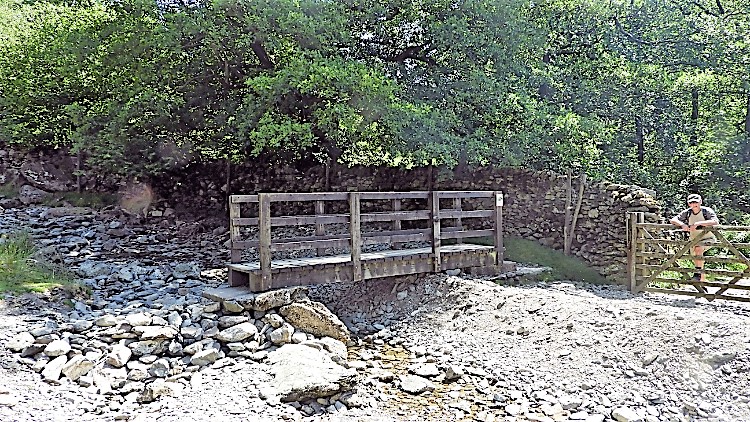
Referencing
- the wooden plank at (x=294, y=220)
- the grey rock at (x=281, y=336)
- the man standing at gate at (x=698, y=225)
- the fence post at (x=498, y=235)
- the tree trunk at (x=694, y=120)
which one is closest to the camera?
the grey rock at (x=281, y=336)

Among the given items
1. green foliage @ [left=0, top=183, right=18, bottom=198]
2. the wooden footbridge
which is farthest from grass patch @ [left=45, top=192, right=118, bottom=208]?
the wooden footbridge

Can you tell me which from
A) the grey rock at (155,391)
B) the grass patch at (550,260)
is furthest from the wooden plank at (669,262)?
the grey rock at (155,391)

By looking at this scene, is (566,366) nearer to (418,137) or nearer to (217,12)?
(418,137)

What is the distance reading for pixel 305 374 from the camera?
5.57m

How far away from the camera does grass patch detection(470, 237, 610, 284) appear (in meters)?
10.8

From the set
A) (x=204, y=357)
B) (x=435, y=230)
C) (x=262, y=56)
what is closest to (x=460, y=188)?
(x=435, y=230)

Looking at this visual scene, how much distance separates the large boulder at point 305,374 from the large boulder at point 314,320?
659 mm

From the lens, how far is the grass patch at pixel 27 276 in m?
6.95

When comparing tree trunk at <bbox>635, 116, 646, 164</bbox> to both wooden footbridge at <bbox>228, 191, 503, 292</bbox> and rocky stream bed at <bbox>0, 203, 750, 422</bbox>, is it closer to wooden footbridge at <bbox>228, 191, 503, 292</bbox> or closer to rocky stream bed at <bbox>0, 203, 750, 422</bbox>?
wooden footbridge at <bbox>228, 191, 503, 292</bbox>

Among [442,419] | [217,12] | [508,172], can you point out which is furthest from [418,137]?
[442,419]

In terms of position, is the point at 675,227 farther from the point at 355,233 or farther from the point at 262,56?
the point at 262,56

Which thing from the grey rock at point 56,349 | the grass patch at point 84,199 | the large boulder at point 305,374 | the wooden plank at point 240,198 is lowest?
the large boulder at point 305,374

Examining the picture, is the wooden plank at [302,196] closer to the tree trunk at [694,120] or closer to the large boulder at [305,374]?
the large boulder at [305,374]

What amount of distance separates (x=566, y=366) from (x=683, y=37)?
13.8m
